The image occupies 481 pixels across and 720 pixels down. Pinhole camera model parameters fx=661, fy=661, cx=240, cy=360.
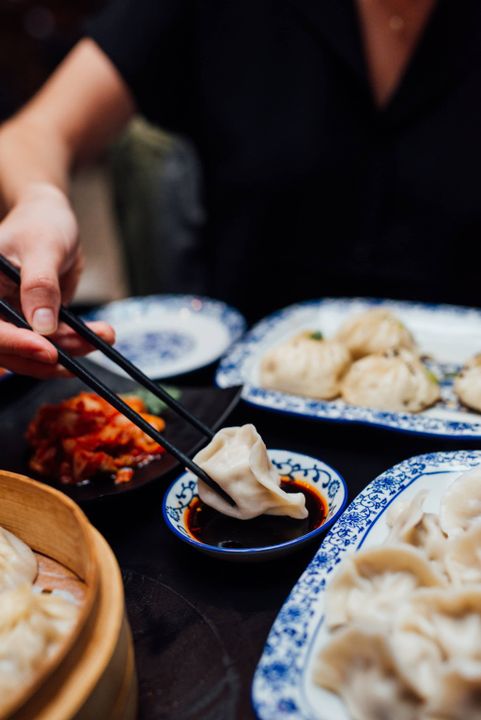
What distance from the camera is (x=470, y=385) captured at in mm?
2027

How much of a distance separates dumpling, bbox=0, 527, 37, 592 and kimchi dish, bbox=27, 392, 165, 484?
0.37 meters

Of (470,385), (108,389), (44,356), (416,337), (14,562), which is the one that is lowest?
(416,337)

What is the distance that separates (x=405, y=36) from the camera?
9.29 ft

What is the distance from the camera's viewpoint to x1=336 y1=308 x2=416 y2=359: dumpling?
7.67ft

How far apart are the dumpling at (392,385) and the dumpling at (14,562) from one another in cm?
115

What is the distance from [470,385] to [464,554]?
0.87 meters

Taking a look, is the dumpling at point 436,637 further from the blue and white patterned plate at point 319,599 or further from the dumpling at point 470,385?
the dumpling at point 470,385

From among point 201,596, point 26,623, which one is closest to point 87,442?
point 201,596

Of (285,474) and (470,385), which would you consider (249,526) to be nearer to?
(285,474)

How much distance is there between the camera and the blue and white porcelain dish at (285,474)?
4.50ft

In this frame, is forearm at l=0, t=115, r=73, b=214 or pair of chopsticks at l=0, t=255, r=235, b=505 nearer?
pair of chopsticks at l=0, t=255, r=235, b=505

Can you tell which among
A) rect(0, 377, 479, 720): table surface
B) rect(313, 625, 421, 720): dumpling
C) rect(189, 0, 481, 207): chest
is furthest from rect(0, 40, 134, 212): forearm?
rect(313, 625, 421, 720): dumpling

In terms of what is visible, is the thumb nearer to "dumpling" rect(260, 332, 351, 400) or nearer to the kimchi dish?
the kimchi dish

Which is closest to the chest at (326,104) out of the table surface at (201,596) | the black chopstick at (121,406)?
the table surface at (201,596)
